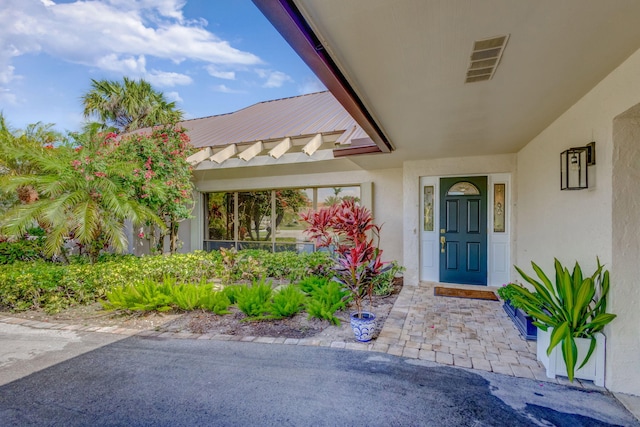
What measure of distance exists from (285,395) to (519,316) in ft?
10.7

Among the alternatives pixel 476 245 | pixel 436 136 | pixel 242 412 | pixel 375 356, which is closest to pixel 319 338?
pixel 375 356

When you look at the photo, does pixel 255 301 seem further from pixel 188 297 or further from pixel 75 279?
pixel 75 279

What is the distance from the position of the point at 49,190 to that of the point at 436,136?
6.55 m

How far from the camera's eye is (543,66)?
2.54 metres

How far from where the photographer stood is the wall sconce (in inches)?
116

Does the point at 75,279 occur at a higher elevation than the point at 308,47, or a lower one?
lower

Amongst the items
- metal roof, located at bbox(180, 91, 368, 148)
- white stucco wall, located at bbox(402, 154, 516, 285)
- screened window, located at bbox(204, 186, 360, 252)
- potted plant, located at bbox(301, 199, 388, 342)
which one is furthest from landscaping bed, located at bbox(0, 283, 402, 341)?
screened window, located at bbox(204, 186, 360, 252)

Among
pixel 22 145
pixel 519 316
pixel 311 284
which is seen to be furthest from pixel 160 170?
pixel 519 316

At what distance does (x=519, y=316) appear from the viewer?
4070 millimetres

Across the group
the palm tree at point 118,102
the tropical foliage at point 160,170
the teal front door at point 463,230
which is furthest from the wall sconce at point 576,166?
the palm tree at point 118,102

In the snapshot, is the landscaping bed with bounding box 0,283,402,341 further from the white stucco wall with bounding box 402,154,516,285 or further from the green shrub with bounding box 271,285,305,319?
the white stucco wall with bounding box 402,154,516,285

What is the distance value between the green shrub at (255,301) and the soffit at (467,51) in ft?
10.2

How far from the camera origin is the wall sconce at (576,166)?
2.95 meters

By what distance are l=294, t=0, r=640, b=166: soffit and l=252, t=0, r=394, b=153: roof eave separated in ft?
0.18
